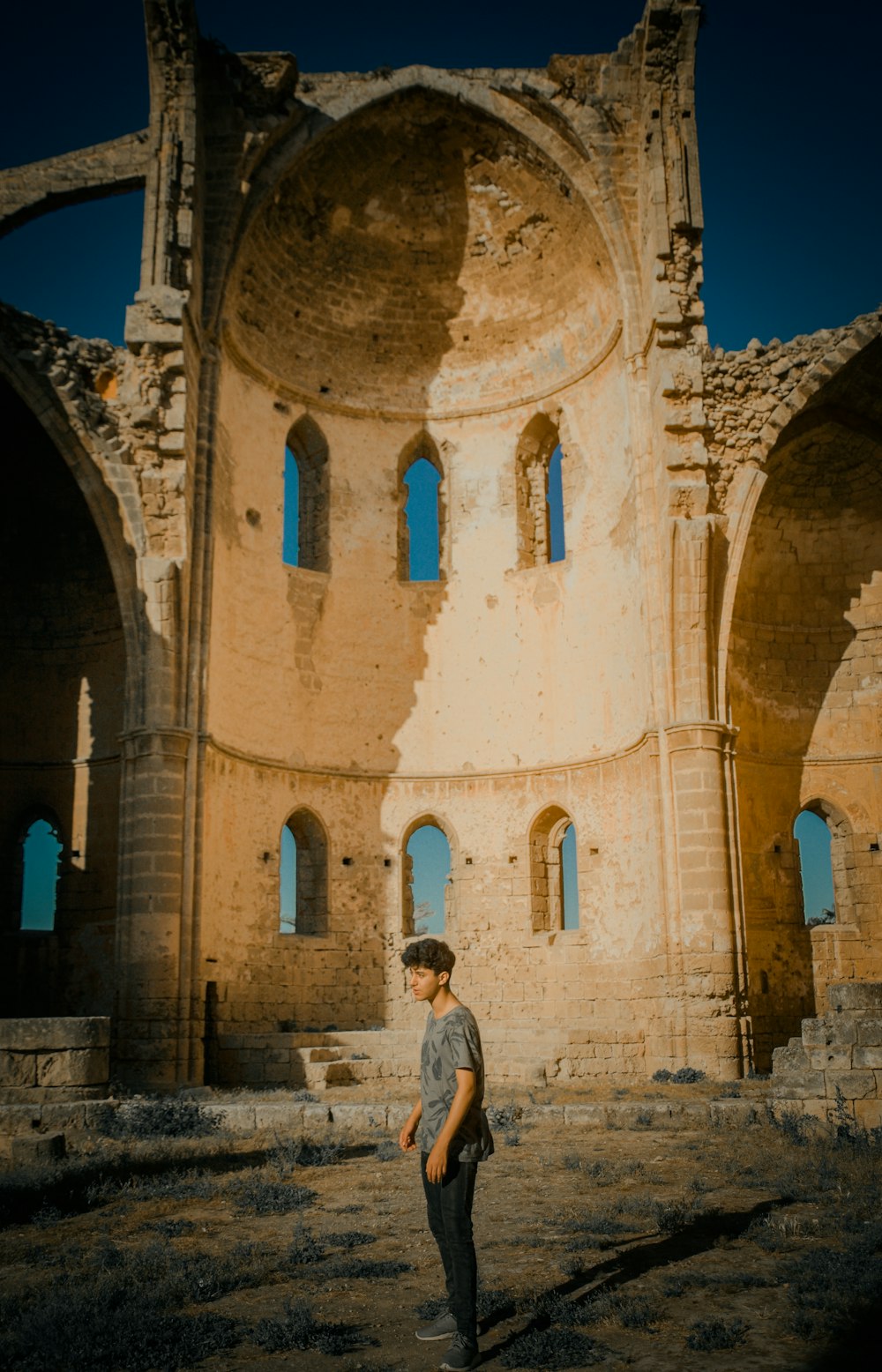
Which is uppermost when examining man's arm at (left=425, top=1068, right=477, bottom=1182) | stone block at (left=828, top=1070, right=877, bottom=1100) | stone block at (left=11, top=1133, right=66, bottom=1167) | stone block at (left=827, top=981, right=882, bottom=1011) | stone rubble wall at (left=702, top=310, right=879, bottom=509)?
stone rubble wall at (left=702, top=310, right=879, bottom=509)

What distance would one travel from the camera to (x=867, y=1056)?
30.6 feet

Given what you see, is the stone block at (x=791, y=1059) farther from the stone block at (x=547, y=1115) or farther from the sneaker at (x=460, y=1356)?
the sneaker at (x=460, y=1356)

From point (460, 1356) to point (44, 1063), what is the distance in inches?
245

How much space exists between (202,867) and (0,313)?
7.84 metres

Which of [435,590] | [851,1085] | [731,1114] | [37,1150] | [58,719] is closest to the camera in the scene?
[37,1150]

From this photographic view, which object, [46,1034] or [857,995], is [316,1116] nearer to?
[46,1034]

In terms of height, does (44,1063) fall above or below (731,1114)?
above

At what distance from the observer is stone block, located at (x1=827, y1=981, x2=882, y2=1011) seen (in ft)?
32.3

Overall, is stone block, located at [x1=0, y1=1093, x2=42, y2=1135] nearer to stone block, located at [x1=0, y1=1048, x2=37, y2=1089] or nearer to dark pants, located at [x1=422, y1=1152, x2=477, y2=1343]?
stone block, located at [x1=0, y1=1048, x2=37, y2=1089]

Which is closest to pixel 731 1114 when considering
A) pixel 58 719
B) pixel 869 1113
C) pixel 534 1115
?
pixel 869 1113

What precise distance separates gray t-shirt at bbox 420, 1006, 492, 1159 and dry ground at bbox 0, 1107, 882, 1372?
723 mm

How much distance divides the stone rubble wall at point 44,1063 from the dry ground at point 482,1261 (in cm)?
54

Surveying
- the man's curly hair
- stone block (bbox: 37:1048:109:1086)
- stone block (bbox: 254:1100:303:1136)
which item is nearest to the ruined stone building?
stone block (bbox: 254:1100:303:1136)

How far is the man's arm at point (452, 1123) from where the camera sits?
179 inches
